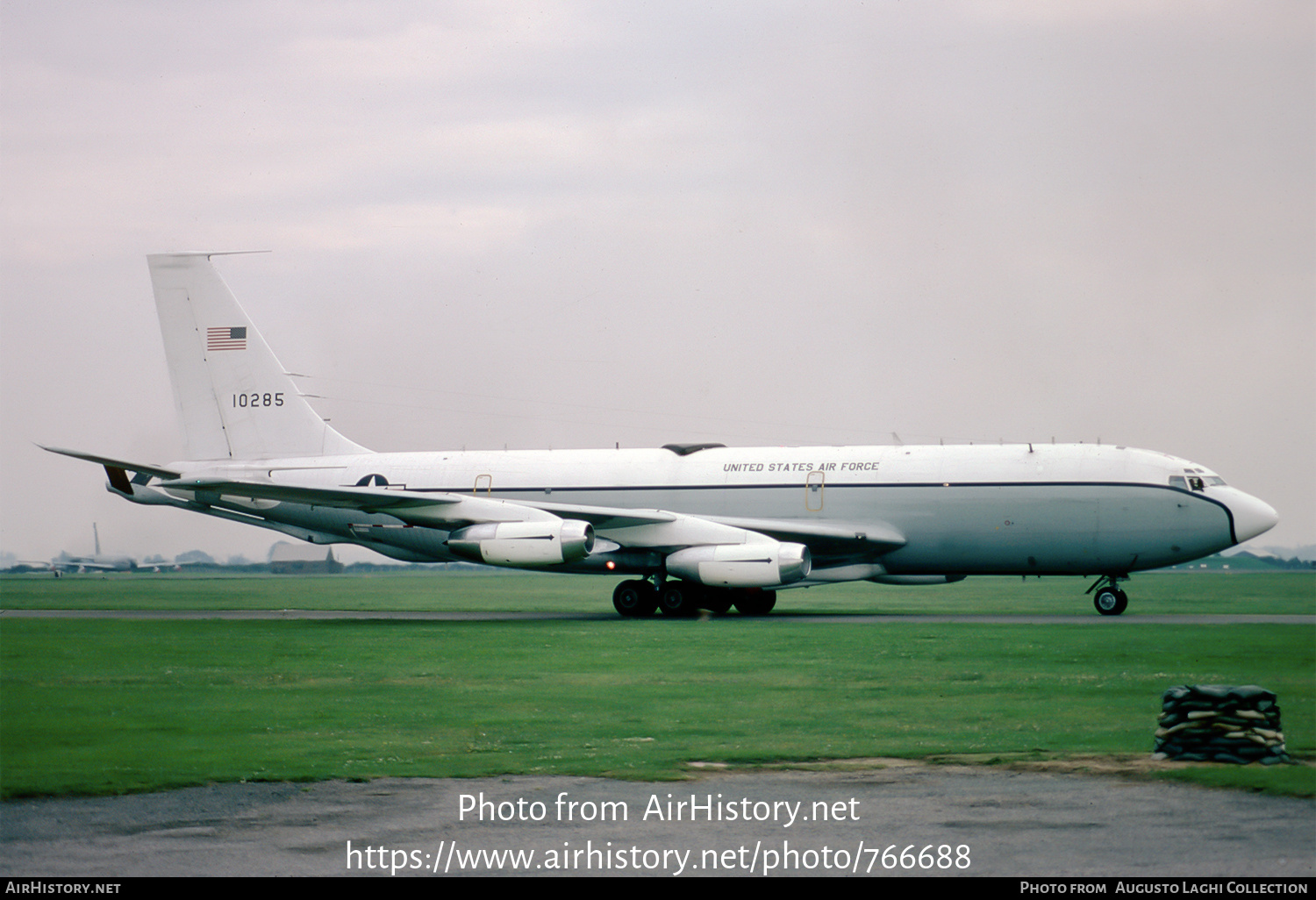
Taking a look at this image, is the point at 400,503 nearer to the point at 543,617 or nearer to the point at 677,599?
the point at 543,617

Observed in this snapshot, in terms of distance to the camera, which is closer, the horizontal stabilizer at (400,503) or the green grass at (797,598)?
the horizontal stabilizer at (400,503)

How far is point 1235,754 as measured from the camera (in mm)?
9961

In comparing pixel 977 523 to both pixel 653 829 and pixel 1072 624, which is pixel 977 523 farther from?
pixel 653 829

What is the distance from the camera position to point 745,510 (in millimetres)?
30781

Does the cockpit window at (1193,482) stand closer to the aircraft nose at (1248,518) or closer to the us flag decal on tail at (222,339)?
the aircraft nose at (1248,518)

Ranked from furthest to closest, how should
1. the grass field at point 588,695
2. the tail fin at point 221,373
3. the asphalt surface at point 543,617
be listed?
the tail fin at point 221,373 → the asphalt surface at point 543,617 → the grass field at point 588,695

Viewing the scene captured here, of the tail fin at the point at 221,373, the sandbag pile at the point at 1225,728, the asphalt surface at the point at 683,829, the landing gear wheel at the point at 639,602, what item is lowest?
the asphalt surface at the point at 683,829

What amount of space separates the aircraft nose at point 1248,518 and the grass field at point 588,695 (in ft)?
11.5

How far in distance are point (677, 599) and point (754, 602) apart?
2227mm

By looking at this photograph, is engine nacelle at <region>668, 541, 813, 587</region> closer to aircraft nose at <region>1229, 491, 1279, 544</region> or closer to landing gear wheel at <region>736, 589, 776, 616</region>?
landing gear wheel at <region>736, 589, 776, 616</region>

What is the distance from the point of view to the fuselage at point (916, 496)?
91.5ft

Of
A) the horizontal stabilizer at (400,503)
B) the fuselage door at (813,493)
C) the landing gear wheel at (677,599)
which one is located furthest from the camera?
the fuselage door at (813,493)

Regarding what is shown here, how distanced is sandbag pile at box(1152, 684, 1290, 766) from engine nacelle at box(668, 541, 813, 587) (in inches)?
665

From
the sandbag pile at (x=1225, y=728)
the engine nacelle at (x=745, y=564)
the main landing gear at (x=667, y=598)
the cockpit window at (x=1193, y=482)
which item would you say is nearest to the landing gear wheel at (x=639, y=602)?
the main landing gear at (x=667, y=598)
